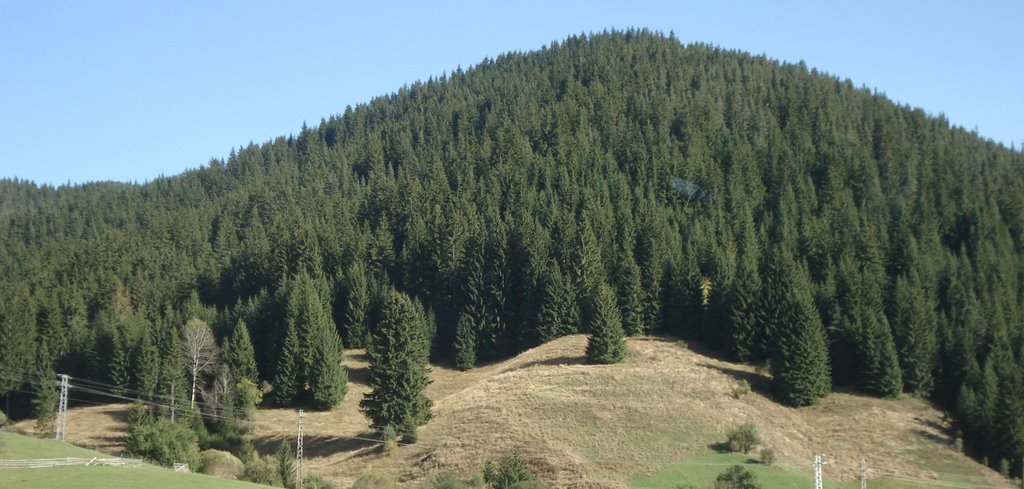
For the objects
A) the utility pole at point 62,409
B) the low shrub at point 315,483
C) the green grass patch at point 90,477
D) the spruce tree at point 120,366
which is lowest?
the low shrub at point 315,483

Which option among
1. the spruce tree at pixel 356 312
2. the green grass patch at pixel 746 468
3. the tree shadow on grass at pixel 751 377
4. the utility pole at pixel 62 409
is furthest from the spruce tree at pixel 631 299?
the utility pole at pixel 62 409

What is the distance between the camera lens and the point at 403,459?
70.9 m

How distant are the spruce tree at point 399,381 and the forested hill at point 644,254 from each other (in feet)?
53.9

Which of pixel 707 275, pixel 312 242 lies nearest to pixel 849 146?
pixel 707 275

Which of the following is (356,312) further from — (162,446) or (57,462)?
(57,462)

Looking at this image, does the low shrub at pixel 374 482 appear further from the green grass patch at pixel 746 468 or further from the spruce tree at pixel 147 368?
the spruce tree at pixel 147 368

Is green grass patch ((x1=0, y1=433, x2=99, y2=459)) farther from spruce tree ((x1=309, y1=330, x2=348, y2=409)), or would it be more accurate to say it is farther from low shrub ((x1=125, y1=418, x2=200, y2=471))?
spruce tree ((x1=309, y1=330, x2=348, y2=409))

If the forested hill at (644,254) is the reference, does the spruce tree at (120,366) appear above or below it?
below

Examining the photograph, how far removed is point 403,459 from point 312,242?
60672 millimetres

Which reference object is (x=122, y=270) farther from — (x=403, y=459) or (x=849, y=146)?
(x=849, y=146)

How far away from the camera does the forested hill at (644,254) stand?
8569 cm

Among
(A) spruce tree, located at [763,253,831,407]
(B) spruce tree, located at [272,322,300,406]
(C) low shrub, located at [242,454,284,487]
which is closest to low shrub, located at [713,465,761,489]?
(A) spruce tree, located at [763,253,831,407]

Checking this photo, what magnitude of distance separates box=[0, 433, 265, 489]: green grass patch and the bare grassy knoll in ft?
56.1

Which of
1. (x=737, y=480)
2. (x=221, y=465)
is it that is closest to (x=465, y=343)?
(x=221, y=465)
